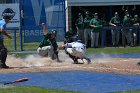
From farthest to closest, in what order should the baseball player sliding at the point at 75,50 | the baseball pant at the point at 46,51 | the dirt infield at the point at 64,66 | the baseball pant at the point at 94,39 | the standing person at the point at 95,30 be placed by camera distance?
1. the baseball pant at the point at 94,39
2. the standing person at the point at 95,30
3. the baseball pant at the point at 46,51
4. the baseball player sliding at the point at 75,50
5. the dirt infield at the point at 64,66

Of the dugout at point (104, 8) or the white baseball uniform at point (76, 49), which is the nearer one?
the white baseball uniform at point (76, 49)

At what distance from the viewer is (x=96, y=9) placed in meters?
32.3

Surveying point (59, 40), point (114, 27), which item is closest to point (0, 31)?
point (59, 40)

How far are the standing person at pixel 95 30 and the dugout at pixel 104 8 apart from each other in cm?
96

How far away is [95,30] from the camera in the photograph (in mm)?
28625

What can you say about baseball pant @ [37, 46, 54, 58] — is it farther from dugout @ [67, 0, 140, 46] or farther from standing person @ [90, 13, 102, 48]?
dugout @ [67, 0, 140, 46]

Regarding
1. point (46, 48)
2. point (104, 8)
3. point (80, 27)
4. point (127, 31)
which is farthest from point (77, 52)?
point (104, 8)

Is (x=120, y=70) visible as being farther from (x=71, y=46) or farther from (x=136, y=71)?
(x=71, y=46)

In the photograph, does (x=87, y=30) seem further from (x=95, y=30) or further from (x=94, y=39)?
(x=94, y=39)

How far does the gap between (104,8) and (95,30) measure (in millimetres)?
4271

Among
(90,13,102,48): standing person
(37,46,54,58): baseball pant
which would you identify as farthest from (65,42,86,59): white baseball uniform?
(90,13,102,48): standing person

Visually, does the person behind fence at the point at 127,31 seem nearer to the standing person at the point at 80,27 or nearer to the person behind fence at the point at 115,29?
the person behind fence at the point at 115,29

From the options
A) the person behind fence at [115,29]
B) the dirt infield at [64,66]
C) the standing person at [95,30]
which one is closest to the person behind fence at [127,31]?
the person behind fence at [115,29]

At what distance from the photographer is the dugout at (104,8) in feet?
98.9
